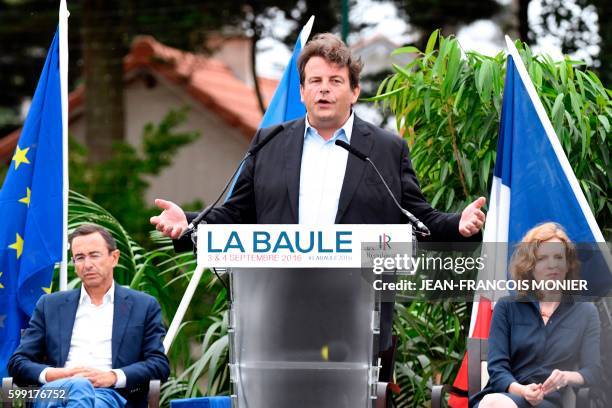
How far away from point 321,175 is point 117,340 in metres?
1.14

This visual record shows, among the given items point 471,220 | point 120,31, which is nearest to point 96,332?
point 471,220

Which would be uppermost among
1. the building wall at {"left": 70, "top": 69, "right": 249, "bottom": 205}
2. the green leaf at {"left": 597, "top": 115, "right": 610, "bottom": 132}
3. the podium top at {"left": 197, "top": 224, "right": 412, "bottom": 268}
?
the building wall at {"left": 70, "top": 69, "right": 249, "bottom": 205}

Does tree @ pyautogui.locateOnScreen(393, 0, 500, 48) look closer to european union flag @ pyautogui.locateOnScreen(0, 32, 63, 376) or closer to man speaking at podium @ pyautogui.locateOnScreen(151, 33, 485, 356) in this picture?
european union flag @ pyautogui.locateOnScreen(0, 32, 63, 376)

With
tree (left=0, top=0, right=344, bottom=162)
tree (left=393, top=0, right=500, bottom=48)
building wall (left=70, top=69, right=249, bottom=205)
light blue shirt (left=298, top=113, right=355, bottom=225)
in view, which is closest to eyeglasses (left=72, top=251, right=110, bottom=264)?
light blue shirt (left=298, top=113, right=355, bottom=225)

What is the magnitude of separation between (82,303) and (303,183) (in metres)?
1.18

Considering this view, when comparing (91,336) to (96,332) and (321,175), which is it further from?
(321,175)

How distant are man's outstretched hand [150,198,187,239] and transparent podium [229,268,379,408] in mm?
451

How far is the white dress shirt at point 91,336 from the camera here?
5.54 m

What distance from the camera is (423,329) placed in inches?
273

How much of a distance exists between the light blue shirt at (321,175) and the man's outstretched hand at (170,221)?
1.45ft

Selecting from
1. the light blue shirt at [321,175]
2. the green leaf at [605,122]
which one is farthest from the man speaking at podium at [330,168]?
the green leaf at [605,122]

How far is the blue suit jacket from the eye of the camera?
5492mm

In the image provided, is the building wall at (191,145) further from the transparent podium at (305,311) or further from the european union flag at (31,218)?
the transparent podium at (305,311)

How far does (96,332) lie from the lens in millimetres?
5590
